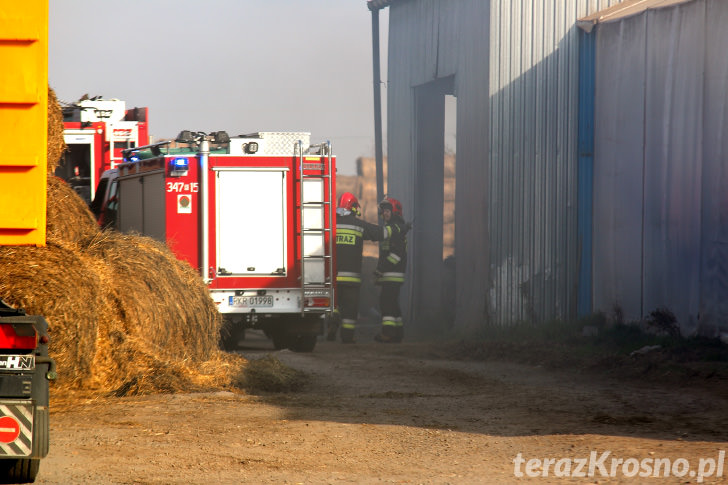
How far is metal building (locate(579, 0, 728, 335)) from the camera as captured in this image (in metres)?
12.0

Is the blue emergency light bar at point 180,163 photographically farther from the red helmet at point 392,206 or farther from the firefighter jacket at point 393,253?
the red helmet at point 392,206

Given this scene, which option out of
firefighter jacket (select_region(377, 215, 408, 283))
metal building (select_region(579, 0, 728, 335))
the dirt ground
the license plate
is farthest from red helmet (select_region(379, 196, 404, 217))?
the dirt ground

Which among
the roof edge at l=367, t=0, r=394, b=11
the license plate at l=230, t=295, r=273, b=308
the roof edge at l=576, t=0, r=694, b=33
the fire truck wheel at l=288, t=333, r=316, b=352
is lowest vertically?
the fire truck wheel at l=288, t=333, r=316, b=352

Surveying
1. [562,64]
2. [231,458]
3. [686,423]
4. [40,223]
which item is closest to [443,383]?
[686,423]

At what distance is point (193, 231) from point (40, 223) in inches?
303

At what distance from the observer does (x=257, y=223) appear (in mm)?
13578

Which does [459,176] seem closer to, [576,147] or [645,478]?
[576,147]

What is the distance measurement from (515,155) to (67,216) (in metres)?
8.43

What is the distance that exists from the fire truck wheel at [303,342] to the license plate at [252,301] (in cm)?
89

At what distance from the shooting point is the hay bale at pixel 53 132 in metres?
10.1

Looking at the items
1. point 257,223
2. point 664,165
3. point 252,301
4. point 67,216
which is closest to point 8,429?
point 67,216

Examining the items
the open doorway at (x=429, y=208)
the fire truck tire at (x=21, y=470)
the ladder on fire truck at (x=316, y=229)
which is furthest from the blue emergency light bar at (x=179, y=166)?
the fire truck tire at (x=21, y=470)

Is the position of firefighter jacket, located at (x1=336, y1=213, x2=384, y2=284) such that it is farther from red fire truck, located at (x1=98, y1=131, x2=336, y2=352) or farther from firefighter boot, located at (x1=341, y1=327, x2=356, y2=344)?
red fire truck, located at (x1=98, y1=131, x2=336, y2=352)

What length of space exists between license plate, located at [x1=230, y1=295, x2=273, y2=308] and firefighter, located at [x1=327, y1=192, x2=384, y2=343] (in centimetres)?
247
